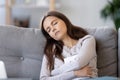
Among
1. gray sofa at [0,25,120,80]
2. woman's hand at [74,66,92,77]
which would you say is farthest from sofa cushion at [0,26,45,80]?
woman's hand at [74,66,92,77]

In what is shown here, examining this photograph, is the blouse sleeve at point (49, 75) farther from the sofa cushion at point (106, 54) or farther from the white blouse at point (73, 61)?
the sofa cushion at point (106, 54)

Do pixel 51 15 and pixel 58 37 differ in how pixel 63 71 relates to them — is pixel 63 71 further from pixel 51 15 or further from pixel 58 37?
pixel 51 15

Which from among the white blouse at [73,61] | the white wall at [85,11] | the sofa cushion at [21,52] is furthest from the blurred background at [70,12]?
the white blouse at [73,61]

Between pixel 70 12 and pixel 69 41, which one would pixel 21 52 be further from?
pixel 70 12

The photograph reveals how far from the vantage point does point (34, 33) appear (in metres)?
2.12

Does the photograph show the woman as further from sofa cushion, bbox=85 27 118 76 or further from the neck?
sofa cushion, bbox=85 27 118 76

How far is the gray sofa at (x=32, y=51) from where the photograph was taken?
205cm

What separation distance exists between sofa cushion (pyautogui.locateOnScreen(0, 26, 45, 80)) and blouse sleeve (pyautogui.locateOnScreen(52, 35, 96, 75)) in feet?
0.66

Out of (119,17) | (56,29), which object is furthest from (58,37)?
(119,17)

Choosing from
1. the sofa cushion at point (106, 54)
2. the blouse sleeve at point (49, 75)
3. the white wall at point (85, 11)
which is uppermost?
the white wall at point (85, 11)

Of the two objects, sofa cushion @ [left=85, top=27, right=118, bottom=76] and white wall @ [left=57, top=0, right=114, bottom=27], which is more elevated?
white wall @ [left=57, top=0, right=114, bottom=27]

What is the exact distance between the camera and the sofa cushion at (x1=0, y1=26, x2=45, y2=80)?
2.07 m

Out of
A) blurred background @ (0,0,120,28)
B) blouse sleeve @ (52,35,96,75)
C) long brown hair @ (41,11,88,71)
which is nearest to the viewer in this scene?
blouse sleeve @ (52,35,96,75)

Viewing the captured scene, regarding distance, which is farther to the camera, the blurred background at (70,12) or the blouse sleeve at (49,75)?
the blurred background at (70,12)
